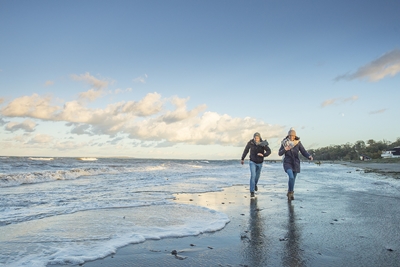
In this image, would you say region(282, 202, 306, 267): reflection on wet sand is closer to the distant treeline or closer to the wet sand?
the wet sand

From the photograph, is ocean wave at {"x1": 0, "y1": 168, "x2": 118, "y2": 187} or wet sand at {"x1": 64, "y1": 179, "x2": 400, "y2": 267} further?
ocean wave at {"x1": 0, "y1": 168, "x2": 118, "y2": 187}

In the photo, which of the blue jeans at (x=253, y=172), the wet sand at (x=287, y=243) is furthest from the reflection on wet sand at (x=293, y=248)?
the blue jeans at (x=253, y=172)

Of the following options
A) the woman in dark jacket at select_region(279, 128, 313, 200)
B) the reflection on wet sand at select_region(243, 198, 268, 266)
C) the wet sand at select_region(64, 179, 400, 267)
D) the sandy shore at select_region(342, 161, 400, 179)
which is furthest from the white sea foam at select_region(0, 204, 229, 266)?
the sandy shore at select_region(342, 161, 400, 179)

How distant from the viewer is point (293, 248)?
4105 millimetres

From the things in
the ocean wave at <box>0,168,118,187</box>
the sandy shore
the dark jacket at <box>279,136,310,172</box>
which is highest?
the dark jacket at <box>279,136,310,172</box>

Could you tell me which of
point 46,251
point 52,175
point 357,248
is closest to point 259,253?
point 357,248

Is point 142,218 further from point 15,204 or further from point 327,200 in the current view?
point 327,200

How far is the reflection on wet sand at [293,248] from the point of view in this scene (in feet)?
11.6

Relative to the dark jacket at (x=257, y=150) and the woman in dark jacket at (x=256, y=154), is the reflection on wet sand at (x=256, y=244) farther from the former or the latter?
the dark jacket at (x=257, y=150)

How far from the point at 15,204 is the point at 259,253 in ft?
25.2

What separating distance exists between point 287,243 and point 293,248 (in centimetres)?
26

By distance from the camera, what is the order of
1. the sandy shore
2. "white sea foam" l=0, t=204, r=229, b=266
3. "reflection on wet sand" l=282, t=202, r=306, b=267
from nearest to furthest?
"reflection on wet sand" l=282, t=202, r=306, b=267, "white sea foam" l=0, t=204, r=229, b=266, the sandy shore

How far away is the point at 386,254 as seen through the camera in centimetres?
380

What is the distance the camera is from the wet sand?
359 centimetres
